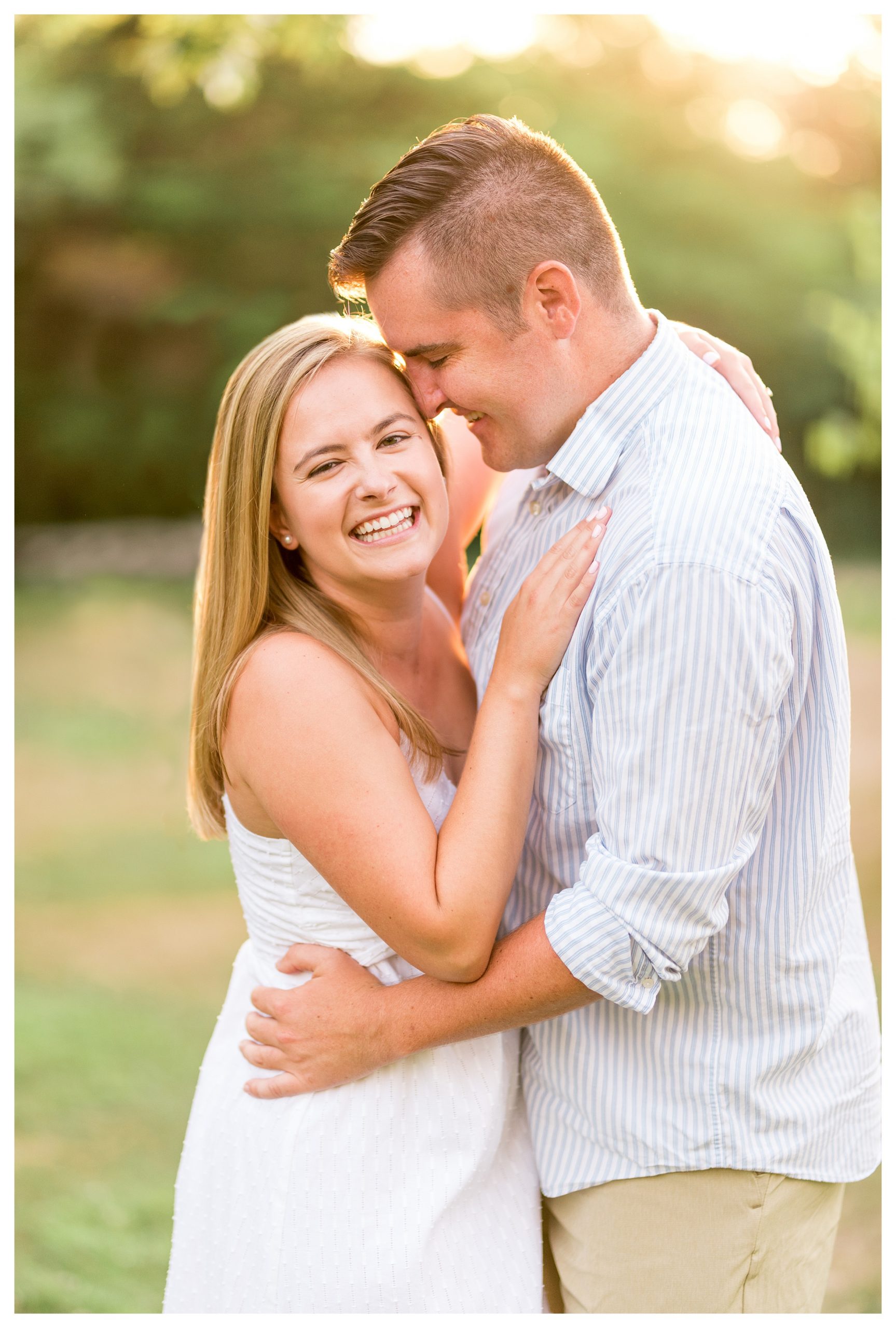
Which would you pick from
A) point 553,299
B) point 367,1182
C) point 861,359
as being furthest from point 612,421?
point 861,359

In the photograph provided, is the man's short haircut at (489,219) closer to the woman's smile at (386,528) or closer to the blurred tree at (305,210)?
the woman's smile at (386,528)

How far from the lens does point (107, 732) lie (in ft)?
34.6

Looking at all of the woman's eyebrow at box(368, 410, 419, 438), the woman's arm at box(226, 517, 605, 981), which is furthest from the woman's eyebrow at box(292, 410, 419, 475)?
the woman's arm at box(226, 517, 605, 981)

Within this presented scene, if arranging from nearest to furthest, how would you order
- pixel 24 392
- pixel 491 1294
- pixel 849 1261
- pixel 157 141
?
pixel 491 1294 < pixel 849 1261 < pixel 157 141 < pixel 24 392

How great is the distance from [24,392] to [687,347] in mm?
13470

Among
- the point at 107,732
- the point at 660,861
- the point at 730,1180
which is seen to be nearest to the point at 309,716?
the point at 660,861

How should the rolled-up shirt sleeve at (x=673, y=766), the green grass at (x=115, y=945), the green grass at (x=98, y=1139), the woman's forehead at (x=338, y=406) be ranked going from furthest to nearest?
the green grass at (x=115, y=945) → the green grass at (x=98, y=1139) → the woman's forehead at (x=338, y=406) → the rolled-up shirt sleeve at (x=673, y=766)

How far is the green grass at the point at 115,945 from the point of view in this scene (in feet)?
14.7

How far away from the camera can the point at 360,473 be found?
A: 2.37m

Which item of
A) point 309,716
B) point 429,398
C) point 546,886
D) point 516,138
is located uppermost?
point 516,138

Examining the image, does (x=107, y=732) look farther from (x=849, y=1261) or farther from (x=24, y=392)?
(x=849, y=1261)

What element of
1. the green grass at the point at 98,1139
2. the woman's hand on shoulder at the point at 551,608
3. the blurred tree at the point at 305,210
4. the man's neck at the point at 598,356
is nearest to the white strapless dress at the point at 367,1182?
the woman's hand on shoulder at the point at 551,608

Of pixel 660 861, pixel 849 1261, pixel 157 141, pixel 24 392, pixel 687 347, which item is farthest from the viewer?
pixel 24 392

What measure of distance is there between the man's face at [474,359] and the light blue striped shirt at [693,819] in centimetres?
10
